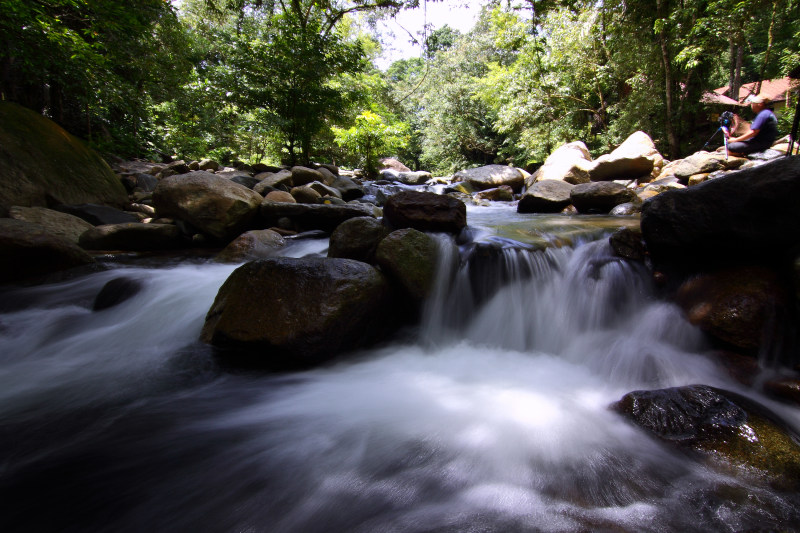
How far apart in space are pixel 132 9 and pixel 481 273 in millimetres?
8089

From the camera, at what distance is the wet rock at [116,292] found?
350cm

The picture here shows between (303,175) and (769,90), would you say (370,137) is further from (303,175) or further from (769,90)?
(769,90)

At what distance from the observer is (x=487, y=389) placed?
7.90ft

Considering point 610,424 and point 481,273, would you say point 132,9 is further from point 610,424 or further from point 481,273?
point 610,424

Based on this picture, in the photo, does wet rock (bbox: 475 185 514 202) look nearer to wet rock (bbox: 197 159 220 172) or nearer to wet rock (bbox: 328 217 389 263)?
wet rock (bbox: 328 217 389 263)

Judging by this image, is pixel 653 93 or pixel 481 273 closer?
pixel 481 273

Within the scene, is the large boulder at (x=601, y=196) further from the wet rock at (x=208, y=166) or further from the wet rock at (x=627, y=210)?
the wet rock at (x=208, y=166)

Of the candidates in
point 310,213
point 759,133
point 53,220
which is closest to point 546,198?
point 759,133

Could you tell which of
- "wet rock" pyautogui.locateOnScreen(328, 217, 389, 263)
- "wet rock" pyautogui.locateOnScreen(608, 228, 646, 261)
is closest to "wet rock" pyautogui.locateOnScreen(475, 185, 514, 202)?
"wet rock" pyautogui.locateOnScreen(608, 228, 646, 261)

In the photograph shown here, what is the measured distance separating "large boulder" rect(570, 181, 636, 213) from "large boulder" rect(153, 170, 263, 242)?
6272mm

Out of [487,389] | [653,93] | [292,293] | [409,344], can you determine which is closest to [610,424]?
[487,389]

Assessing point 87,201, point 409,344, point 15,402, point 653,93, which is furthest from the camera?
point 653,93

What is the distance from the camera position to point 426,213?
159 inches

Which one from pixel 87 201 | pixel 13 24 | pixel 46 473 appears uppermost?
pixel 13 24
